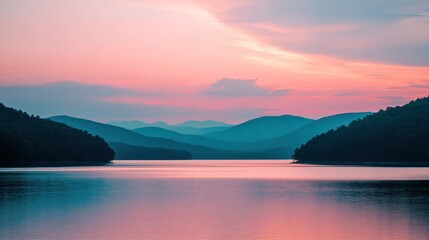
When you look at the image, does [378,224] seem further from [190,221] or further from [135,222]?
[135,222]

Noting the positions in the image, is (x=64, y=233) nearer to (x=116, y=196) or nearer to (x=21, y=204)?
(x=21, y=204)

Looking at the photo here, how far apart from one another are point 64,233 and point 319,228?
15318mm

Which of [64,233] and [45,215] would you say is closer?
[64,233]

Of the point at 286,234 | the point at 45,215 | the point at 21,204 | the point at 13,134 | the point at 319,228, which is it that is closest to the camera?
the point at 286,234

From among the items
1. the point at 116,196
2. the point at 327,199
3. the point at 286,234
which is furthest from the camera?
the point at 116,196

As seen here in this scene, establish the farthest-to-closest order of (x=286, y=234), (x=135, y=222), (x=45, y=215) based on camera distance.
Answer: (x=45, y=215) → (x=135, y=222) → (x=286, y=234)

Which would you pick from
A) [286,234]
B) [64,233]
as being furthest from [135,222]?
[286,234]

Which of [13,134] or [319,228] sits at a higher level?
[13,134]

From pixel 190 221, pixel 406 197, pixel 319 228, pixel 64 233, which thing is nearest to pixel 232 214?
pixel 190 221

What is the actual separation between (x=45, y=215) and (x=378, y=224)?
23.2m

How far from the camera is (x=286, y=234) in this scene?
4097 centimetres

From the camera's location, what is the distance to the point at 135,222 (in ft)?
156

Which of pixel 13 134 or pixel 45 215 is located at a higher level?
pixel 13 134

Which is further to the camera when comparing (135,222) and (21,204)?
(21,204)
